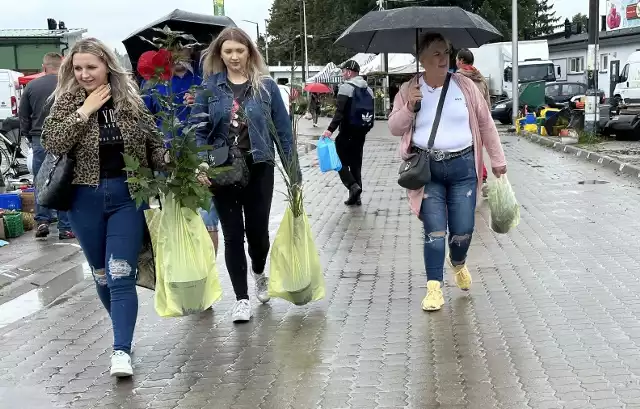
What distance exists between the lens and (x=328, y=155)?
1043 centimetres

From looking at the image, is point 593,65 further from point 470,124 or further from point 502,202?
point 470,124

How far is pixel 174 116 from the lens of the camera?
4855 mm

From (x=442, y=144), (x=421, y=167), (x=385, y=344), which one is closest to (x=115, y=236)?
(x=385, y=344)

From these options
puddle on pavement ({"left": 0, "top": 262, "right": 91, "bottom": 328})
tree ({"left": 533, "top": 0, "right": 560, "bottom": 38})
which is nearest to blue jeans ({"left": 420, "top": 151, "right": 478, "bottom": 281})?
puddle on pavement ({"left": 0, "top": 262, "right": 91, "bottom": 328})

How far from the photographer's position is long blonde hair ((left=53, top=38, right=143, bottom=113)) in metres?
4.62

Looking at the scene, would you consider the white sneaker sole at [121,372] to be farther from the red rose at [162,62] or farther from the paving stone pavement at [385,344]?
the red rose at [162,62]

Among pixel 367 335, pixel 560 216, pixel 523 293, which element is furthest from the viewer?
pixel 560 216

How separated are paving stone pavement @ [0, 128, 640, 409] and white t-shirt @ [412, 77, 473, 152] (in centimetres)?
115

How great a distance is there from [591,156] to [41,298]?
12.3 meters

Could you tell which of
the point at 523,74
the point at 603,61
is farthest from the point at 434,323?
the point at 603,61

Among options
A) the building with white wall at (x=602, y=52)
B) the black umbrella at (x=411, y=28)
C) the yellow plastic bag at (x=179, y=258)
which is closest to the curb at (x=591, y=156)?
the black umbrella at (x=411, y=28)

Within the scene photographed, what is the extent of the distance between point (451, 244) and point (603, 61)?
43.3 m

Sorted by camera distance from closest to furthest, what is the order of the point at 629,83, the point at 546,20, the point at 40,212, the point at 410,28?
the point at 410,28 → the point at 40,212 → the point at 629,83 → the point at 546,20

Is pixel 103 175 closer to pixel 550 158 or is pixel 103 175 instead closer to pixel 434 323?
pixel 434 323
